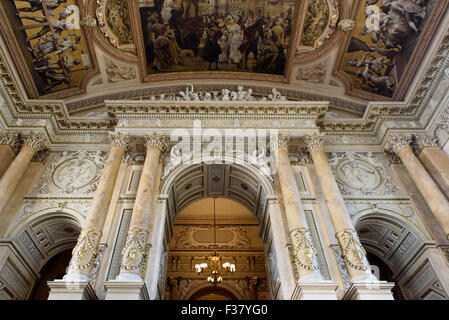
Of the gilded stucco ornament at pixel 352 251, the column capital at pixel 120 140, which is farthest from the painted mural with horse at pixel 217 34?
the gilded stucco ornament at pixel 352 251

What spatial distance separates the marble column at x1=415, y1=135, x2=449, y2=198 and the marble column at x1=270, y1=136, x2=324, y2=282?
14.4ft

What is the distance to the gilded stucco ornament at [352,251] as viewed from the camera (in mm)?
8039

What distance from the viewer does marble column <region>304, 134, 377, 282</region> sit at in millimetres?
7988

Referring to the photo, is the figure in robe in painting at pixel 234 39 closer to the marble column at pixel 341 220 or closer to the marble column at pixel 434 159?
the marble column at pixel 341 220

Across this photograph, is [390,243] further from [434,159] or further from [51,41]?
[51,41]

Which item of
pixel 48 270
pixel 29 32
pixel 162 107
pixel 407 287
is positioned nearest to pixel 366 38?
pixel 162 107

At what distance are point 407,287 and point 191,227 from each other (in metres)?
10.4

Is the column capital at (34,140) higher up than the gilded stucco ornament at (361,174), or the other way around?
the column capital at (34,140)

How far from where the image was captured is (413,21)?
10516 mm

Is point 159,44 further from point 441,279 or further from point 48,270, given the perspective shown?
point 441,279

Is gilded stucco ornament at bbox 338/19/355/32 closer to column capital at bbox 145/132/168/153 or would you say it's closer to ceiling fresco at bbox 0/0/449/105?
ceiling fresco at bbox 0/0/449/105

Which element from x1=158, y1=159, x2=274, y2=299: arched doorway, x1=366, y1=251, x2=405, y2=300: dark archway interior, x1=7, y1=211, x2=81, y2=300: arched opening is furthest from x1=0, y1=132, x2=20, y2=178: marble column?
x1=366, y1=251, x2=405, y2=300: dark archway interior

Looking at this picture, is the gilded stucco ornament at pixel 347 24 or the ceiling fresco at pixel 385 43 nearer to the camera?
the ceiling fresco at pixel 385 43

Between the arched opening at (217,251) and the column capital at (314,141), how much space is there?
20.2 feet
